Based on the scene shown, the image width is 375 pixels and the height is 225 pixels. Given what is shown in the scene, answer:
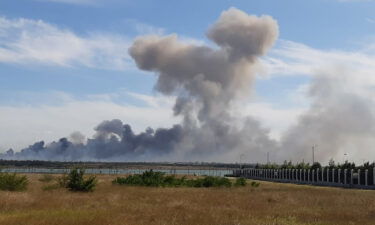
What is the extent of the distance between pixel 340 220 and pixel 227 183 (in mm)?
43364

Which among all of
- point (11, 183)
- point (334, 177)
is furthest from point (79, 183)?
point (334, 177)

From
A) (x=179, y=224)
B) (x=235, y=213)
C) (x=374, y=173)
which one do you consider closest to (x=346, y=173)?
(x=374, y=173)

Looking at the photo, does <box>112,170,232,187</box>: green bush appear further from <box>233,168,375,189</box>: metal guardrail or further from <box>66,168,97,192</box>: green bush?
<box>233,168,375,189</box>: metal guardrail

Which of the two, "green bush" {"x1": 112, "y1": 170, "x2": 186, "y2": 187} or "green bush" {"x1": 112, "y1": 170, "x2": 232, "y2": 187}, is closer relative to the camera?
"green bush" {"x1": 112, "y1": 170, "x2": 186, "y2": 187}

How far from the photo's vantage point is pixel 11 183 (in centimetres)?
4434

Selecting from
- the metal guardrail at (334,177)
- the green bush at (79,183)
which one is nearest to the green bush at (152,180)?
the green bush at (79,183)

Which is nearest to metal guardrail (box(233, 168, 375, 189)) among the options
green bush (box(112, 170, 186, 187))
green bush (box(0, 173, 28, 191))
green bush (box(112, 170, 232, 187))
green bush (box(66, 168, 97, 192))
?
green bush (box(112, 170, 232, 187))

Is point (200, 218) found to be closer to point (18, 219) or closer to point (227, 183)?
point (18, 219)

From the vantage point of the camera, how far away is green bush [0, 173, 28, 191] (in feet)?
144

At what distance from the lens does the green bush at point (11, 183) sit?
4394 cm

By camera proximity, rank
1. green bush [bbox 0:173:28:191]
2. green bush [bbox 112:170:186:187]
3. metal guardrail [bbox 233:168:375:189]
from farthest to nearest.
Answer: metal guardrail [bbox 233:168:375:189], green bush [bbox 112:170:186:187], green bush [bbox 0:173:28:191]

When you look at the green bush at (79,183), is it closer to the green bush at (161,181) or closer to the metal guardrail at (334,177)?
the green bush at (161,181)

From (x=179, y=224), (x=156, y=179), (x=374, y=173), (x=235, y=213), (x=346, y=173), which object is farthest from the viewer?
(x=346, y=173)

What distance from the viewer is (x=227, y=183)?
66875 mm
